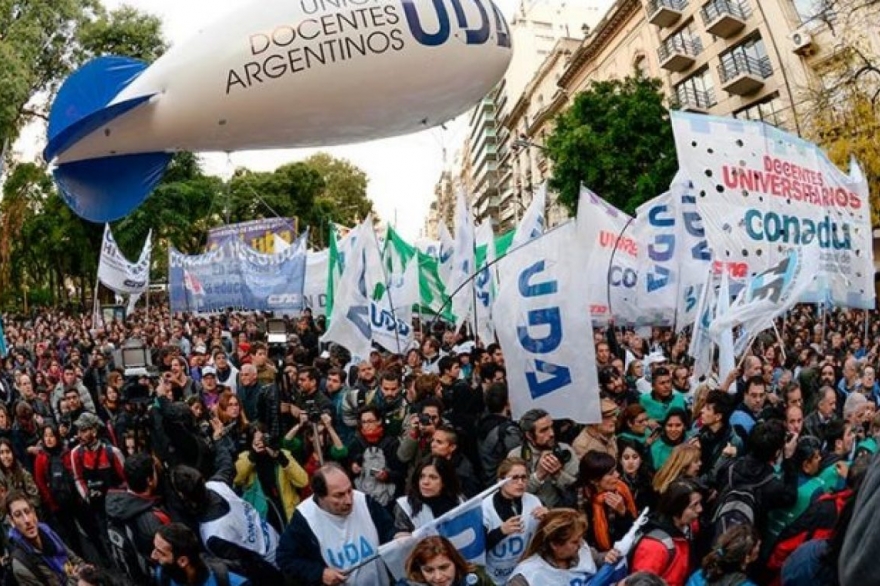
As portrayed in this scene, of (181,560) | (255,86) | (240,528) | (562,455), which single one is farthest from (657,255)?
(181,560)

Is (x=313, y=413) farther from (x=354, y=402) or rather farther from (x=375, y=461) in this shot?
(x=375, y=461)

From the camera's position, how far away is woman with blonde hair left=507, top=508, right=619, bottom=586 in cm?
329

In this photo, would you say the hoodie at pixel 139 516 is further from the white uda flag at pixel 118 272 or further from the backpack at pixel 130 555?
the white uda flag at pixel 118 272

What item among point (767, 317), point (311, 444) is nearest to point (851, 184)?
point (767, 317)

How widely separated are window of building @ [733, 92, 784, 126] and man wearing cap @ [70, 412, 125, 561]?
27340 mm

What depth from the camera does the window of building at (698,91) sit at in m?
32.9

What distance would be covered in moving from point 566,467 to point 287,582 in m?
1.77

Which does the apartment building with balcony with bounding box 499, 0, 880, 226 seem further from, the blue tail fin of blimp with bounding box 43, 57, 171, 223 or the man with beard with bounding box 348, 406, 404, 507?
the man with beard with bounding box 348, 406, 404, 507

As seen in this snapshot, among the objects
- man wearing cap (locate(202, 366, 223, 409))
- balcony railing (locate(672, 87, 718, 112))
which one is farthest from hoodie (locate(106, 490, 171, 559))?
balcony railing (locate(672, 87, 718, 112))

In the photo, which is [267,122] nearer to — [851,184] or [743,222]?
[743,222]

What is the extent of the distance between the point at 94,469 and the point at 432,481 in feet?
10.2

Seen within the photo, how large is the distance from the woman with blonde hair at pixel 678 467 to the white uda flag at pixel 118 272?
15.3 metres

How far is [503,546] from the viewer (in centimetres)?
392

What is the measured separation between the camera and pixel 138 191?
7570 mm
